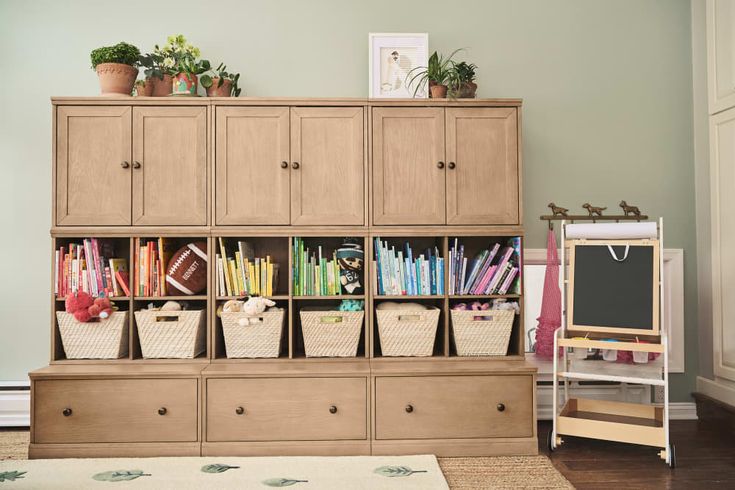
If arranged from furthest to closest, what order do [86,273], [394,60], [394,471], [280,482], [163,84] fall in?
1. [394,60]
2. [163,84]
3. [86,273]
4. [394,471]
5. [280,482]

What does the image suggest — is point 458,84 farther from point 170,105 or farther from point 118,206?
point 118,206

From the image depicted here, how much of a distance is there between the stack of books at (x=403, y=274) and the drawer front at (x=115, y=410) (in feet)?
3.50

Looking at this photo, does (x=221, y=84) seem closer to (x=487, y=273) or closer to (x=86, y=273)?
(x=86, y=273)

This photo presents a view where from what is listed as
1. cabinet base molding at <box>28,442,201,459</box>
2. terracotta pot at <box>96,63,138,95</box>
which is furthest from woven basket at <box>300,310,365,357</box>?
terracotta pot at <box>96,63,138,95</box>

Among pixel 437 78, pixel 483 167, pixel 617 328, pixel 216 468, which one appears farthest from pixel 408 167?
pixel 216 468

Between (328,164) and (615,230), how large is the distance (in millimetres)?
1480

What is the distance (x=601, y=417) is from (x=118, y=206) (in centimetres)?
270

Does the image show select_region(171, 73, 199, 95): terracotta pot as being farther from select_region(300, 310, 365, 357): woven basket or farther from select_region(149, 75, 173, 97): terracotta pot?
select_region(300, 310, 365, 357): woven basket

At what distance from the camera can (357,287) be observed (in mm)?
2758

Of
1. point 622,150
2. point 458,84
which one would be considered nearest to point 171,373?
point 458,84

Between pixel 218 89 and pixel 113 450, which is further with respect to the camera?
pixel 218 89

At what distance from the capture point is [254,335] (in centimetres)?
271

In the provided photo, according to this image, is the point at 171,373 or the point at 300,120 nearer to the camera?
the point at 171,373

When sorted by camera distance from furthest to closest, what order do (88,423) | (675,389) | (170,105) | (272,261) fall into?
(675,389), (272,261), (170,105), (88,423)
